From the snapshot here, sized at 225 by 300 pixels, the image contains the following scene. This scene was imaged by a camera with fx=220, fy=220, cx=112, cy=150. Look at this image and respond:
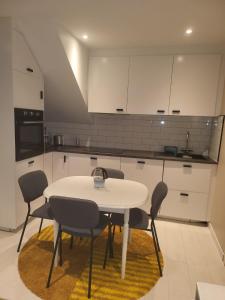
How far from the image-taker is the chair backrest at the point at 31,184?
2164 mm

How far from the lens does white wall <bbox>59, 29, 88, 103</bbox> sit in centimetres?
256

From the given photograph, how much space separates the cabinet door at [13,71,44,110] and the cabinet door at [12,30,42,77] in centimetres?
7

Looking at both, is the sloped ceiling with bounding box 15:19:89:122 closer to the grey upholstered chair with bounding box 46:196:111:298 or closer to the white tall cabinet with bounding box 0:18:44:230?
the white tall cabinet with bounding box 0:18:44:230

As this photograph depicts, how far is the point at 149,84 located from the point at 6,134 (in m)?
1.99

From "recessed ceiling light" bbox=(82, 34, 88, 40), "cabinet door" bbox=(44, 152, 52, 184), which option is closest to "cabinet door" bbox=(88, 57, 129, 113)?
"recessed ceiling light" bbox=(82, 34, 88, 40)

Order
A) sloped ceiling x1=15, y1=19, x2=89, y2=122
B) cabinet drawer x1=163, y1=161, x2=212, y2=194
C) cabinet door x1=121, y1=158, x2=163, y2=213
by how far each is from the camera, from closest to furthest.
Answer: sloped ceiling x1=15, y1=19, x2=89, y2=122 → cabinet drawer x1=163, y1=161, x2=212, y2=194 → cabinet door x1=121, y1=158, x2=163, y2=213

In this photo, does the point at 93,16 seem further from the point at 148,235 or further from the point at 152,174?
the point at 148,235

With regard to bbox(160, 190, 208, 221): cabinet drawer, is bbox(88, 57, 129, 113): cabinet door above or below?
above

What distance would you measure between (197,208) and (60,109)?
8.23 feet

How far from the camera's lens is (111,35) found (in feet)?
8.71

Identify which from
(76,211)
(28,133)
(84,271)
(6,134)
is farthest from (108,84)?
(84,271)

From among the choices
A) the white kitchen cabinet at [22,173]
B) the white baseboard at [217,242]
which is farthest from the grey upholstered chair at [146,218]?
the white kitchen cabinet at [22,173]

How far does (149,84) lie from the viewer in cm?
314

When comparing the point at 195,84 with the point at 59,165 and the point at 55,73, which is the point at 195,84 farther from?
the point at 59,165
